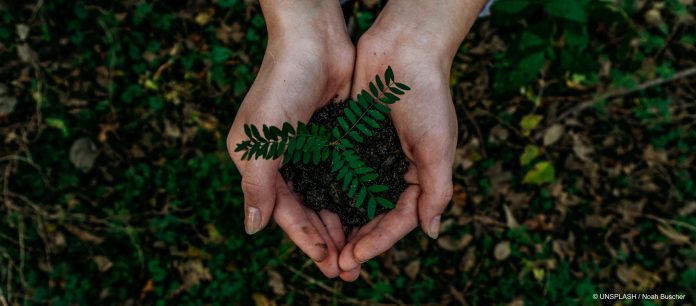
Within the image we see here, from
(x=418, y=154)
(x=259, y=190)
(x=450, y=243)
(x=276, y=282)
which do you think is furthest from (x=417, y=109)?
(x=276, y=282)

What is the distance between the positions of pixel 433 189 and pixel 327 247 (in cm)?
67

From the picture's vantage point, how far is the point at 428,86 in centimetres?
293

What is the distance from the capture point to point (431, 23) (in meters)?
3.15

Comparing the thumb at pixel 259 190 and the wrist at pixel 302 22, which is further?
the wrist at pixel 302 22

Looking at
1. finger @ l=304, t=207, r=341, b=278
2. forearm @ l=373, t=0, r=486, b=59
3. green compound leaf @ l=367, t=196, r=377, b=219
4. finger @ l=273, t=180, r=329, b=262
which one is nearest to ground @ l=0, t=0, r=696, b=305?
forearm @ l=373, t=0, r=486, b=59

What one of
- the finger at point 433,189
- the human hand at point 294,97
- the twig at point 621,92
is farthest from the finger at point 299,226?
the twig at point 621,92

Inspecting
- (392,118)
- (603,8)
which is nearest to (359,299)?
(392,118)

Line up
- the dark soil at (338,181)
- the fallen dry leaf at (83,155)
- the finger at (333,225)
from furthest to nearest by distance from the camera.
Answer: the fallen dry leaf at (83,155) → the finger at (333,225) → the dark soil at (338,181)

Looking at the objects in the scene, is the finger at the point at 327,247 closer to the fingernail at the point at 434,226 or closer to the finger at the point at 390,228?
the finger at the point at 390,228

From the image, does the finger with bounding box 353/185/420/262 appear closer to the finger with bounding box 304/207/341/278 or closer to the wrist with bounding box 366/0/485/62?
the finger with bounding box 304/207/341/278

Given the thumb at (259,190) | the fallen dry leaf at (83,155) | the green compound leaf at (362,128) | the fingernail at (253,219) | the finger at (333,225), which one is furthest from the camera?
the fallen dry leaf at (83,155)

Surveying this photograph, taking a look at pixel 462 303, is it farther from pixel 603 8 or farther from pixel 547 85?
pixel 603 8

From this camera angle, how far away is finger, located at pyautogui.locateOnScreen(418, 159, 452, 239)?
2.85 meters

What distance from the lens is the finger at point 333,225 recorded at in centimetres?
302
